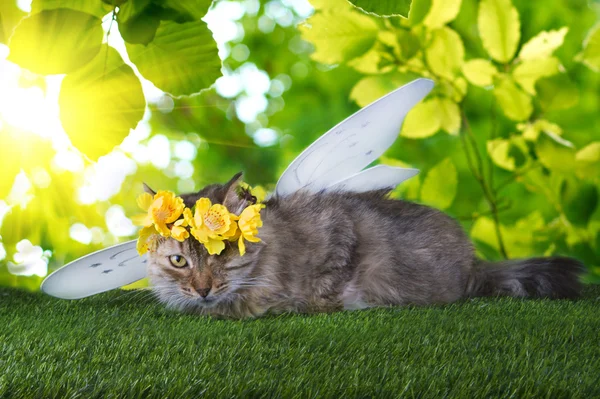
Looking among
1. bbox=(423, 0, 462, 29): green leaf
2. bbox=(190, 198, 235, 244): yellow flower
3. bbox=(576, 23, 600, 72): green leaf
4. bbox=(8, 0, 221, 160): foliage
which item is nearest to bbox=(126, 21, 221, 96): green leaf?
bbox=(8, 0, 221, 160): foliage

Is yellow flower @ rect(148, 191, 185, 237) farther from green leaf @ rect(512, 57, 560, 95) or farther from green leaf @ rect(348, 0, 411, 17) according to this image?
green leaf @ rect(512, 57, 560, 95)

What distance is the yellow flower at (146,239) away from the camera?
5.01 feet

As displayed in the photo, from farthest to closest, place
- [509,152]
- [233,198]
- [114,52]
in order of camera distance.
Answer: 1. [509,152]
2. [233,198]
3. [114,52]

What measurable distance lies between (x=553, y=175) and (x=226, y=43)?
129 centimetres

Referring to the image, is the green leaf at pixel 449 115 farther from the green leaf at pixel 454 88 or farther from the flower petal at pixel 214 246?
the flower petal at pixel 214 246

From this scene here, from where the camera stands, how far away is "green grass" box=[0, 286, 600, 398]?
986 millimetres

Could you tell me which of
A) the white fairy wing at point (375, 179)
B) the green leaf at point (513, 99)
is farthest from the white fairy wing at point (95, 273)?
the green leaf at point (513, 99)

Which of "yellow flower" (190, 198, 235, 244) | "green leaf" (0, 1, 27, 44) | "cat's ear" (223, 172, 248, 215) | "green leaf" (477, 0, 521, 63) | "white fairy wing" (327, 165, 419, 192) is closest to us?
"green leaf" (0, 1, 27, 44)

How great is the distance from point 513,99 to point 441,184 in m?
0.37

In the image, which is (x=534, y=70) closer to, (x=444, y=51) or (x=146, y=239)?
(x=444, y=51)

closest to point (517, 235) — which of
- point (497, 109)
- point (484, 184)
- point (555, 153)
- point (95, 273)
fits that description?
point (484, 184)

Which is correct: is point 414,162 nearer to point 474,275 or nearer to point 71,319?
point 474,275

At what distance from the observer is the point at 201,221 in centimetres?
145

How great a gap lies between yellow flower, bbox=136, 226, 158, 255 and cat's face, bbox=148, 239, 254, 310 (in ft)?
0.07
